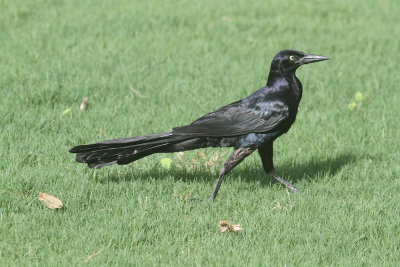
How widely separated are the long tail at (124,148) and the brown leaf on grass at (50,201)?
19.2 inches

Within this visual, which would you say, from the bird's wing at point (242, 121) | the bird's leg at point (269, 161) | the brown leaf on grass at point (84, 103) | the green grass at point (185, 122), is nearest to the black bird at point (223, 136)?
the bird's wing at point (242, 121)

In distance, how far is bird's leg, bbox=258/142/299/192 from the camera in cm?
585

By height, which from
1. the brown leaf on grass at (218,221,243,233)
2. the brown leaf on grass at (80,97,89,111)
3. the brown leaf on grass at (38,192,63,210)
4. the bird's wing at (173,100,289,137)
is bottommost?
the brown leaf on grass at (218,221,243,233)

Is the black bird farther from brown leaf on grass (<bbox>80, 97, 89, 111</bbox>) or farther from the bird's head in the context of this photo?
brown leaf on grass (<bbox>80, 97, 89, 111</bbox>)

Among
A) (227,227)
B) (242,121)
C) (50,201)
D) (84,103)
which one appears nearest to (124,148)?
(50,201)

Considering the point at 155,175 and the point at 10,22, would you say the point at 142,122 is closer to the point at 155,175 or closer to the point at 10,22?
the point at 155,175

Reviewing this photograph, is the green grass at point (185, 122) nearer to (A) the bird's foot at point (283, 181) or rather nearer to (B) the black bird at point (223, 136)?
(A) the bird's foot at point (283, 181)

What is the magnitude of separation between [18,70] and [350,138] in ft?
13.5

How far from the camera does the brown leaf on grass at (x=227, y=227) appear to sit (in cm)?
486

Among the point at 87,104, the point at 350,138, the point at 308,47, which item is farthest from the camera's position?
the point at 308,47

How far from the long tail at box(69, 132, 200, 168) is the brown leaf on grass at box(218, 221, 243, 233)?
982 mm

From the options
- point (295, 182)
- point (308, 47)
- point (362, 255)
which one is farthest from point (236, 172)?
point (308, 47)

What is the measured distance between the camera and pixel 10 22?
9.78 meters

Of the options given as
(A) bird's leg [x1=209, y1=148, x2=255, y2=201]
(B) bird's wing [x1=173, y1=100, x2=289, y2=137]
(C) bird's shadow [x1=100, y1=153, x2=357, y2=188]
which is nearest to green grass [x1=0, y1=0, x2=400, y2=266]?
(C) bird's shadow [x1=100, y1=153, x2=357, y2=188]
